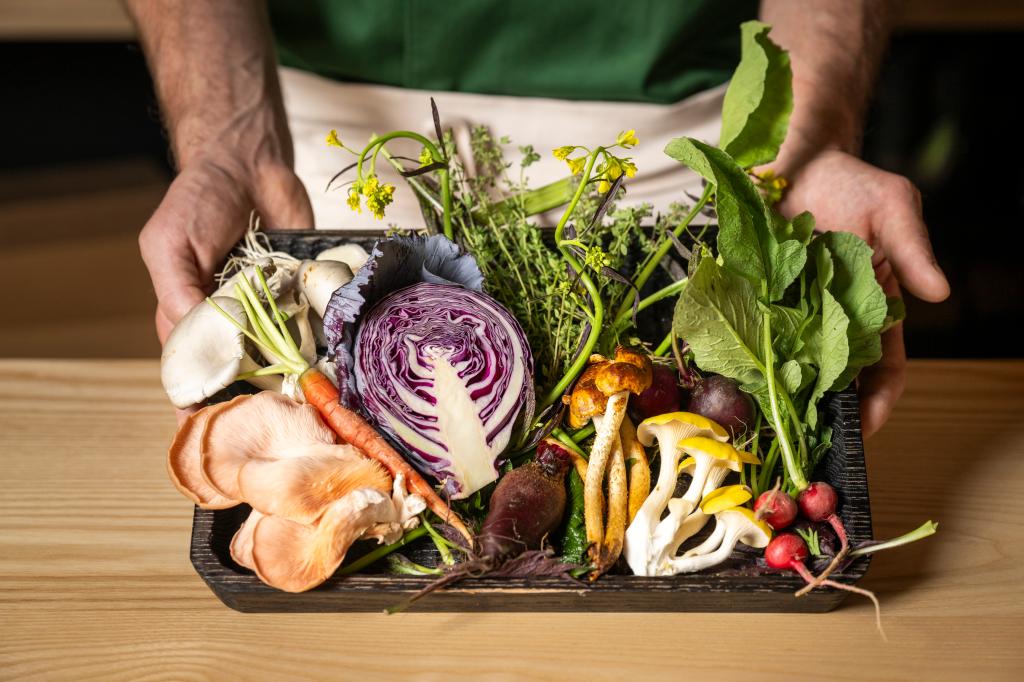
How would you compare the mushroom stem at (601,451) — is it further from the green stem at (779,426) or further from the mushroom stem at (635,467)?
the green stem at (779,426)

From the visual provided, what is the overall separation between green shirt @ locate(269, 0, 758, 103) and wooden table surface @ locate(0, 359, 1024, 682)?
26.0 inches

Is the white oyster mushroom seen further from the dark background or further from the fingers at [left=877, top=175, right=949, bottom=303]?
the dark background

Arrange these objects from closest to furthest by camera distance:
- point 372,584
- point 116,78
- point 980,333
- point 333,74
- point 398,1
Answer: point 372,584
point 398,1
point 333,74
point 980,333
point 116,78

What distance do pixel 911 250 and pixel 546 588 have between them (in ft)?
Result: 2.07

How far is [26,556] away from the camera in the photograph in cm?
97

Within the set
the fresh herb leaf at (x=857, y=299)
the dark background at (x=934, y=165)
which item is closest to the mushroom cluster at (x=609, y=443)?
the fresh herb leaf at (x=857, y=299)

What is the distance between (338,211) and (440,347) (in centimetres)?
64

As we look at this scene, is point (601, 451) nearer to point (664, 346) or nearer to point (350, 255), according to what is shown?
point (664, 346)

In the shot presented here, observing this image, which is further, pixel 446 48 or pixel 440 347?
pixel 446 48

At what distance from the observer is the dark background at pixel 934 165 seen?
92.7 inches

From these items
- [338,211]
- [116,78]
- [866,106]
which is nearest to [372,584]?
[338,211]

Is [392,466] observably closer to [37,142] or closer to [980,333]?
[980,333]

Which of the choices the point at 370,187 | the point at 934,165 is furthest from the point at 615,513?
the point at 934,165

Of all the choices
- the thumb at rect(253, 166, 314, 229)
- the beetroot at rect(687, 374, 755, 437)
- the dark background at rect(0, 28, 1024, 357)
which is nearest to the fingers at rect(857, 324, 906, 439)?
the beetroot at rect(687, 374, 755, 437)
